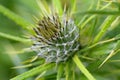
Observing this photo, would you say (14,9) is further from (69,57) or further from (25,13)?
(69,57)

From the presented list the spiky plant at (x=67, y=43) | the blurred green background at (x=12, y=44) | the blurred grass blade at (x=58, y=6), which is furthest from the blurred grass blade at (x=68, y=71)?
the blurred green background at (x=12, y=44)

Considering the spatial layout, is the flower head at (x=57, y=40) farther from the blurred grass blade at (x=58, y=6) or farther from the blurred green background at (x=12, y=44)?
the blurred green background at (x=12, y=44)

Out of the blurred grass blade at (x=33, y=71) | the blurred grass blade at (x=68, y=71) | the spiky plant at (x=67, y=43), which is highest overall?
the spiky plant at (x=67, y=43)

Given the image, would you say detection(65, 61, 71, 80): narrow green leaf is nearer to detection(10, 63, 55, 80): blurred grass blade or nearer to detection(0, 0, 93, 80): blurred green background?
detection(10, 63, 55, 80): blurred grass blade

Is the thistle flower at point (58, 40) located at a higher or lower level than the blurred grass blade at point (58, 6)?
lower

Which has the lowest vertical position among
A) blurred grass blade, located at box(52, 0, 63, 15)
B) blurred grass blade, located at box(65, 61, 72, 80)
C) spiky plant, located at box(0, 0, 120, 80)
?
blurred grass blade, located at box(65, 61, 72, 80)

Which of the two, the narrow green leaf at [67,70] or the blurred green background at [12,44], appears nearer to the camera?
the narrow green leaf at [67,70]

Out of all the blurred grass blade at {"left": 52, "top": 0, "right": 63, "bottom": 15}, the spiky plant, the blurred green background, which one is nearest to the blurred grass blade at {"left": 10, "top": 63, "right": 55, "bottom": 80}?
the spiky plant

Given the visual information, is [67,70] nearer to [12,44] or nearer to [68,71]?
[68,71]
